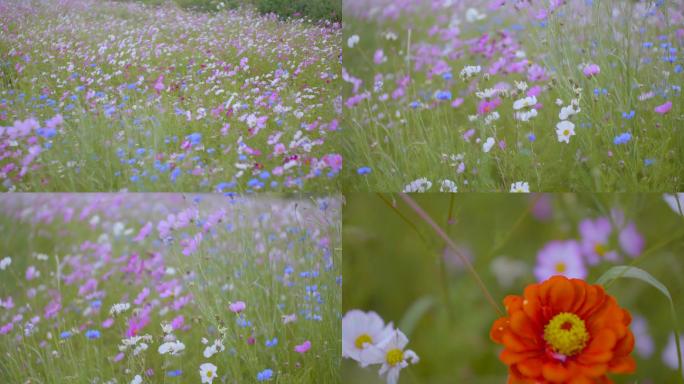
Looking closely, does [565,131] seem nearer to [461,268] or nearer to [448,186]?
[448,186]

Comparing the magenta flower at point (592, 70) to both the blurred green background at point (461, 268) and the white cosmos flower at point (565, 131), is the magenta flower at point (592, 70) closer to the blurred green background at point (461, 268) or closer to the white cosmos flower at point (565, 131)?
the white cosmos flower at point (565, 131)

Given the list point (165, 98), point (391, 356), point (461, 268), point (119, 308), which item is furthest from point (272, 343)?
point (165, 98)

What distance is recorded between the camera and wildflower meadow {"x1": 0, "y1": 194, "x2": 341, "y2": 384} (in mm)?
2027

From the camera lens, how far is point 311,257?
83.4 inches

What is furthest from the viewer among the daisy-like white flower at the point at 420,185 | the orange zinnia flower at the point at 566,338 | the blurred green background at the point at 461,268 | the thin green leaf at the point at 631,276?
the daisy-like white flower at the point at 420,185

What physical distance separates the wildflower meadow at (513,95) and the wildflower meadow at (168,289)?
28 cm

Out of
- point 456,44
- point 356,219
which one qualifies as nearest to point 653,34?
point 456,44

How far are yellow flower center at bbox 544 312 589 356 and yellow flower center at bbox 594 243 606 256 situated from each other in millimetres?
386

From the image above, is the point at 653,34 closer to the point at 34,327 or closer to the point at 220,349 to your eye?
the point at 220,349

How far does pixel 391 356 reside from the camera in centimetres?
200

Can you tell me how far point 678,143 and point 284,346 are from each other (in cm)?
122

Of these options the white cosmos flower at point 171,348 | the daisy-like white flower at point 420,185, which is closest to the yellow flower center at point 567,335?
the daisy-like white flower at point 420,185

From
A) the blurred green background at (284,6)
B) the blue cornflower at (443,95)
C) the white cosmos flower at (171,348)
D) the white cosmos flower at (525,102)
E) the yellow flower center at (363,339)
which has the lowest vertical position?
the white cosmos flower at (171,348)

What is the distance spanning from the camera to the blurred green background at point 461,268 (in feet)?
6.47
